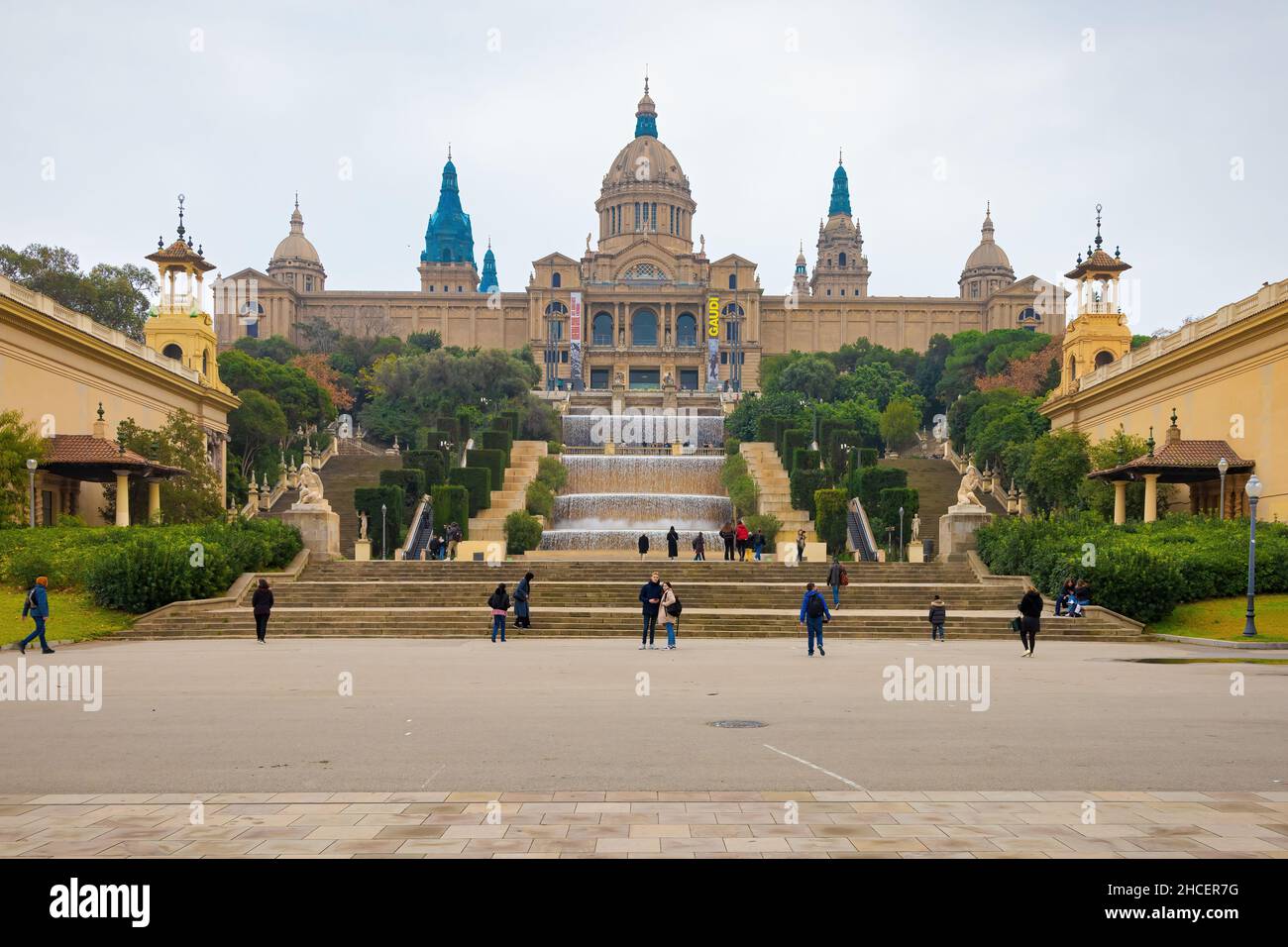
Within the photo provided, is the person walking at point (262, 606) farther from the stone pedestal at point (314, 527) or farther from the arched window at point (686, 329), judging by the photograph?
the arched window at point (686, 329)

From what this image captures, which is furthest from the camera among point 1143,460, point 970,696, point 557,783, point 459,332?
point 459,332

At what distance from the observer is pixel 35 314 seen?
1681 inches

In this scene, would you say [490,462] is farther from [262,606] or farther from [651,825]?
[651,825]

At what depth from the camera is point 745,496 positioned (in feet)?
189

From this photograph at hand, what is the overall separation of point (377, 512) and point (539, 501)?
35.2ft

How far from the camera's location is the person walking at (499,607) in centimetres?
2570

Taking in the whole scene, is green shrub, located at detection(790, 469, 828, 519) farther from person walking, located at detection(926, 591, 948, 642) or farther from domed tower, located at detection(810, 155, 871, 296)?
domed tower, located at detection(810, 155, 871, 296)

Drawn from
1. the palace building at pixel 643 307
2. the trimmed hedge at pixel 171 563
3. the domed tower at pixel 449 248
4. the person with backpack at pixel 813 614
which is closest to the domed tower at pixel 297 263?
the palace building at pixel 643 307

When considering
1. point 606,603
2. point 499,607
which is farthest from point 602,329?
point 499,607

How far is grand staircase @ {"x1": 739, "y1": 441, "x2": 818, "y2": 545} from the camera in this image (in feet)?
173
